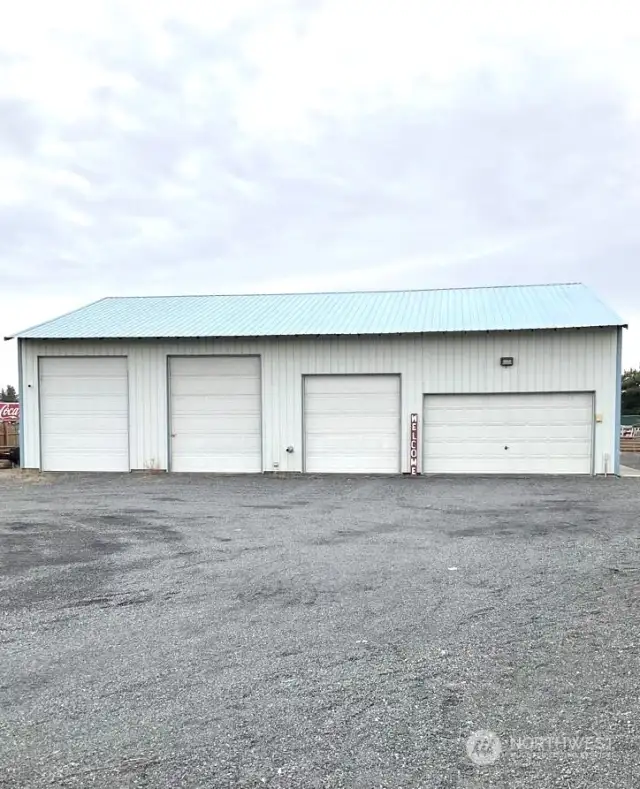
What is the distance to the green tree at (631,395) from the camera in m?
50.3

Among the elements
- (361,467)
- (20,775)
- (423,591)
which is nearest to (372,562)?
(423,591)

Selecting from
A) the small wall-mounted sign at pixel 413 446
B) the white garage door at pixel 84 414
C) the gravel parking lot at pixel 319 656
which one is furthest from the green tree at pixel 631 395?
the gravel parking lot at pixel 319 656

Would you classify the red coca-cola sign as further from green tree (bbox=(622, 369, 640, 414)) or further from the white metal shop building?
green tree (bbox=(622, 369, 640, 414))

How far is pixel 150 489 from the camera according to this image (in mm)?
13078

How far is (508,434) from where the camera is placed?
51.1 feet

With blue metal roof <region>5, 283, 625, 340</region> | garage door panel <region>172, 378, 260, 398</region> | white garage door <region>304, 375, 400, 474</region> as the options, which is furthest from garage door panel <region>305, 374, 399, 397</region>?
garage door panel <region>172, 378, 260, 398</region>

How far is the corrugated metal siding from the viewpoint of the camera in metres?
15.3

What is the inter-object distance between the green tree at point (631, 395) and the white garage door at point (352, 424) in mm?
41170

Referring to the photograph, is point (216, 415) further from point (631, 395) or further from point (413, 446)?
point (631, 395)

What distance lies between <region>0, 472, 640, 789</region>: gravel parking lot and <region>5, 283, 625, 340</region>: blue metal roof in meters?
8.60

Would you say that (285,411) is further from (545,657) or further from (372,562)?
(545,657)

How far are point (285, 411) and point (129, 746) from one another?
1337cm

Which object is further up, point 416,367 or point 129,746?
point 416,367

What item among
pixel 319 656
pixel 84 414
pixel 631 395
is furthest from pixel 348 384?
pixel 631 395
